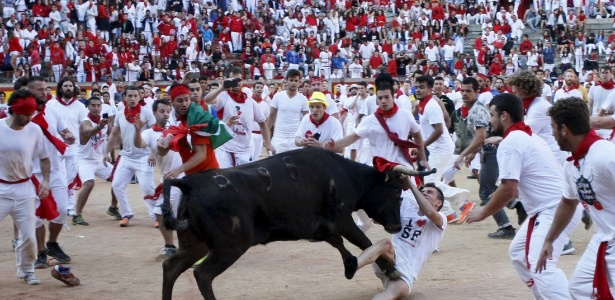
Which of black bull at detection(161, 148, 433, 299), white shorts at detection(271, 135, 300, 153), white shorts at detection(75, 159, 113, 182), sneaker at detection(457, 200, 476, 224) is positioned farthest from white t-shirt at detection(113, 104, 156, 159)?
sneaker at detection(457, 200, 476, 224)

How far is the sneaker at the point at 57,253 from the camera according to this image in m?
10.3

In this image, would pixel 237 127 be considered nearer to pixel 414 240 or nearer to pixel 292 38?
pixel 414 240

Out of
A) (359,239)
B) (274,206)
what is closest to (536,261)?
(359,239)

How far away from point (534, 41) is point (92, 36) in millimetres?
18435

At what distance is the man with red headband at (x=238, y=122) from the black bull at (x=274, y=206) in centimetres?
508

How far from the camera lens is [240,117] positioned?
13430mm

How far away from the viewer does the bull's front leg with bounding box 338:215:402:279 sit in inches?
307

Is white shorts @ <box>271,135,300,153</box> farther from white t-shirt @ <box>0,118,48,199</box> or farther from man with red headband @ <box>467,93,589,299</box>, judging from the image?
man with red headband @ <box>467,93,589,299</box>

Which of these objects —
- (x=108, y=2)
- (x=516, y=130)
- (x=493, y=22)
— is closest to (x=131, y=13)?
(x=108, y=2)

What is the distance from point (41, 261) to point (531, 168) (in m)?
5.63

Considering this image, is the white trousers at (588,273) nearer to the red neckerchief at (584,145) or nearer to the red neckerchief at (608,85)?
the red neckerchief at (584,145)

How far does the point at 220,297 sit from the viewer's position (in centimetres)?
836

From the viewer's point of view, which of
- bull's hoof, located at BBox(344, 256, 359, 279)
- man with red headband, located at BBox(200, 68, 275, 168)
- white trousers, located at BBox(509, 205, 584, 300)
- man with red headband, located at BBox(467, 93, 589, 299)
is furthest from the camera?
man with red headband, located at BBox(200, 68, 275, 168)

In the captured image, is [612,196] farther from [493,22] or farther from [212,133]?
[493,22]
